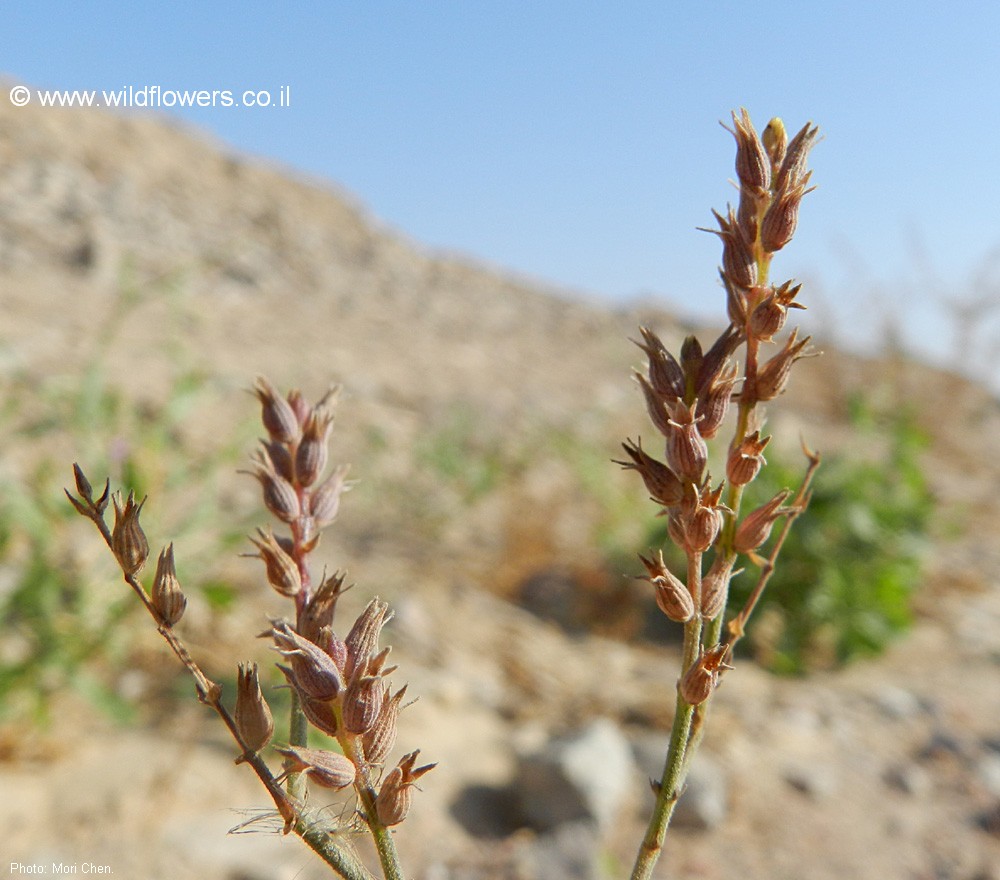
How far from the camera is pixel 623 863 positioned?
2426mm

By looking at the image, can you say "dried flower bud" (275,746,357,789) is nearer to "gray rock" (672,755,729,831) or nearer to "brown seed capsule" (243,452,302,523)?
"brown seed capsule" (243,452,302,523)

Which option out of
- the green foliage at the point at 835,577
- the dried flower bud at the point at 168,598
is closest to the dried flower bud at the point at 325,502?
the dried flower bud at the point at 168,598

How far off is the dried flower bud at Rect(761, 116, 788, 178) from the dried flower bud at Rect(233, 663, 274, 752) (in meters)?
0.47

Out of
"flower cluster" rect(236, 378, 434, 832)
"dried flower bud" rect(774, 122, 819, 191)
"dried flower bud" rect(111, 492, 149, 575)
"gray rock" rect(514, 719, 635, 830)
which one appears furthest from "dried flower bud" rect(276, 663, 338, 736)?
"gray rock" rect(514, 719, 635, 830)

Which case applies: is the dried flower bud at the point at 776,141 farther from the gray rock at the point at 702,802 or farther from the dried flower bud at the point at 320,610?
the gray rock at the point at 702,802

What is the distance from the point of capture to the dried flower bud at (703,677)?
627 millimetres

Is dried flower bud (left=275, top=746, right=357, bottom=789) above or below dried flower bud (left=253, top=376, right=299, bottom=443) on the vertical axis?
below

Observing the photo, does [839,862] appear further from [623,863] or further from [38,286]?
[38,286]

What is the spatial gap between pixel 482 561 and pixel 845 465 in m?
1.64

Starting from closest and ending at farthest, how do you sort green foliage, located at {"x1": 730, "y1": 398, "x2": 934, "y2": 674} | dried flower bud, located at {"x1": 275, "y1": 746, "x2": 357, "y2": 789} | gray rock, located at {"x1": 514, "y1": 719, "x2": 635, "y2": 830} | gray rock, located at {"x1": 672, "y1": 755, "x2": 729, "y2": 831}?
dried flower bud, located at {"x1": 275, "y1": 746, "x2": 357, "y2": 789}, gray rock, located at {"x1": 514, "y1": 719, "x2": 635, "y2": 830}, gray rock, located at {"x1": 672, "y1": 755, "x2": 729, "y2": 831}, green foliage, located at {"x1": 730, "y1": 398, "x2": 934, "y2": 674}

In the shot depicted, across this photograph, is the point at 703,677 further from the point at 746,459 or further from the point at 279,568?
the point at 279,568

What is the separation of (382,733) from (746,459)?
0.30m

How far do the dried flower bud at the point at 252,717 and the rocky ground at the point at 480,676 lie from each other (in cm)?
6

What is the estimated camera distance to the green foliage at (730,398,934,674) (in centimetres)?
377
